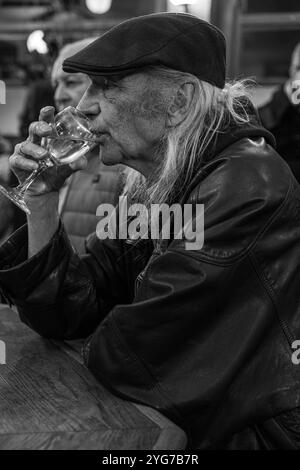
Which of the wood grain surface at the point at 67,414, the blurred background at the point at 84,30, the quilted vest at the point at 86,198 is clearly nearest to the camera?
the wood grain surface at the point at 67,414

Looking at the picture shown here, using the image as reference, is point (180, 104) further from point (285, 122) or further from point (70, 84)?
point (285, 122)

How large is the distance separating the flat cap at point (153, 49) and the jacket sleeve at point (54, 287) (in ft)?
1.40

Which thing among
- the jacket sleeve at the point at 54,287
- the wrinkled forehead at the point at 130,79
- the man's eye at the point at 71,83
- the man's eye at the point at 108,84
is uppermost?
the wrinkled forehead at the point at 130,79

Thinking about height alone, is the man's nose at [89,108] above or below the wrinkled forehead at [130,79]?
below

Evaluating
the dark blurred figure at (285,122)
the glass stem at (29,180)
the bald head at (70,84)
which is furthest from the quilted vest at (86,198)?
the dark blurred figure at (285,122)

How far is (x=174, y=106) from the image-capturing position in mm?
1283

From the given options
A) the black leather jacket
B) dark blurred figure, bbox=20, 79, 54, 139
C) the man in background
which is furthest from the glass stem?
dark blurred figure, bbox=20, 79, 54, 139

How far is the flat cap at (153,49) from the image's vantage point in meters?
1.20

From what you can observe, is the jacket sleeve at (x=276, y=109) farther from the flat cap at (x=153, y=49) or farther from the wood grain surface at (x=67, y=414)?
the wood grain surface at (x=67, y=414)

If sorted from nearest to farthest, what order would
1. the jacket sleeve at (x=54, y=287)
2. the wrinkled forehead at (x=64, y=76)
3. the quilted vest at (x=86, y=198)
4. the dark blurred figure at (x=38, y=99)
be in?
the jacket sleeve at (x=54, y=287) → the quilted vest at (x=86, y=198) → the wrinkled forehead at (x=64, y=76) → the dark blurred figure at (x=38, y=99)

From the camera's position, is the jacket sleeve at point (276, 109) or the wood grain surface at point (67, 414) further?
the jacket sleeve at point (276, 109)

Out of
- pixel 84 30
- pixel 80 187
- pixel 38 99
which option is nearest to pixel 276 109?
pixel 38 99

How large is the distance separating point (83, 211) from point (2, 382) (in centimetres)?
141

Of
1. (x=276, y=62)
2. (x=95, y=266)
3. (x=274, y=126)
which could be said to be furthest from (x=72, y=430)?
(x=276, y=62)
